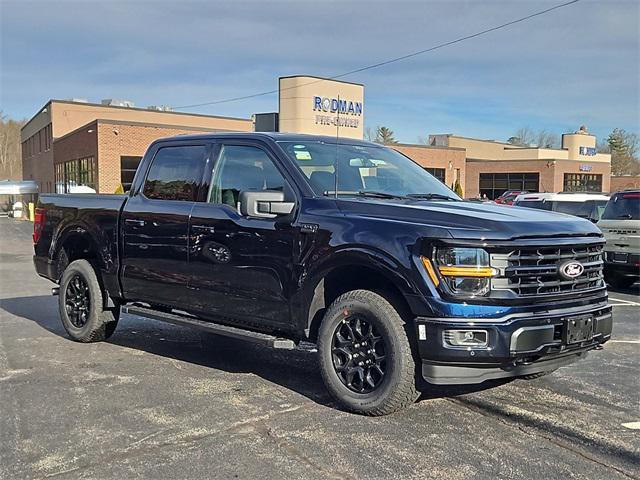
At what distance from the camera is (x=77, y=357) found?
640 cm

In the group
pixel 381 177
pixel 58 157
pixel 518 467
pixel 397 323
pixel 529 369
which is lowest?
pixel 518 467

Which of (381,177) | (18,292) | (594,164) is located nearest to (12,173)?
(594,164)

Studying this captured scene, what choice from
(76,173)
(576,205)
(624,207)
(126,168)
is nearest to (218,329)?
(624,207)

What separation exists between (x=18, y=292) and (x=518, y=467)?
9359mm

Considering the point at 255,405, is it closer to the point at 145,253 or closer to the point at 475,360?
the point at 475,360

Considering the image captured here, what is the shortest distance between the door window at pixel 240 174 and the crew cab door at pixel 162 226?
0.23 meters

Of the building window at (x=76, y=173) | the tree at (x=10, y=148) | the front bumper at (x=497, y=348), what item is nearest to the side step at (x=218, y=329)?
the front bumper at (x=497, y=348)

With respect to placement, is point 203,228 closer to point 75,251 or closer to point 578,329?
point 75,251

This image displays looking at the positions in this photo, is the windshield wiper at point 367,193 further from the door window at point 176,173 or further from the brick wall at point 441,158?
the brick wall at point 441,158

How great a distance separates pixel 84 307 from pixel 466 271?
449 cm

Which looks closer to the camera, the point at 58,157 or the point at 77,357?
the point at 77,357

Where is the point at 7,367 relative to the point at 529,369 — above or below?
below

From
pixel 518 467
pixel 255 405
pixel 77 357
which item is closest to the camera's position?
pixel 518 467

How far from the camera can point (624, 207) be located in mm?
11875
